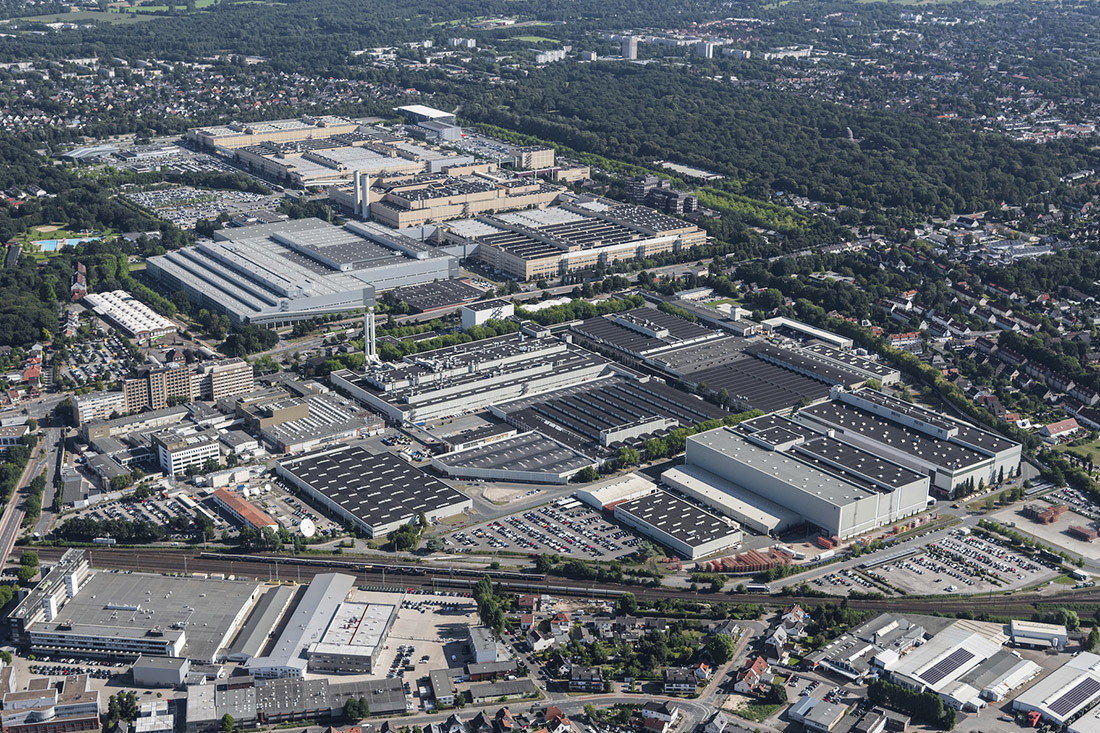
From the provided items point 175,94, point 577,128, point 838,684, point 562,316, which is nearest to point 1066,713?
point 838,684

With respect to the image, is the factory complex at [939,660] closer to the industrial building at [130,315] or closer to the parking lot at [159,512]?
the parking lot at [159,512]

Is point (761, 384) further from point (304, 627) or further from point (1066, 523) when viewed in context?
point (304, 627)

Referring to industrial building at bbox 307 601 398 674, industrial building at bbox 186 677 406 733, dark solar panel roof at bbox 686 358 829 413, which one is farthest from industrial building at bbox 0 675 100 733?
dark solar panel roof at bbox 686 358 829 413

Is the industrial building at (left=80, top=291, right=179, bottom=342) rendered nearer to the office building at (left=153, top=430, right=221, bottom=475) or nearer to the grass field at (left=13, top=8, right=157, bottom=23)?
the office building at (left=153, top=430, right=221, bottom=475)

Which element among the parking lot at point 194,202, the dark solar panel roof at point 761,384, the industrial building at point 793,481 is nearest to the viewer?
the industrial building at point 793,481

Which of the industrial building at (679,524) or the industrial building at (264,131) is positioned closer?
the industrial building at (679,524)

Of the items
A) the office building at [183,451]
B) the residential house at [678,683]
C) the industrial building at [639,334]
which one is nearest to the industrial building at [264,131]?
the industrial building at [639,334]
